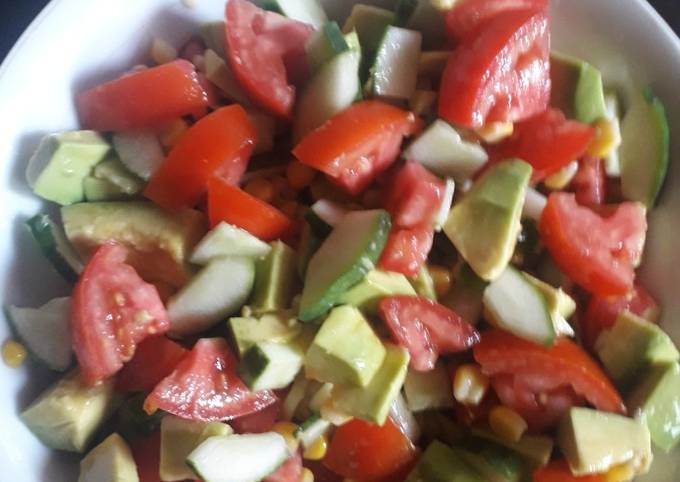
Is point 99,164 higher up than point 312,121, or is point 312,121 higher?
point 312,121

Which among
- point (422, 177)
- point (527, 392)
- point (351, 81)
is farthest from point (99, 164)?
point (527, 392)

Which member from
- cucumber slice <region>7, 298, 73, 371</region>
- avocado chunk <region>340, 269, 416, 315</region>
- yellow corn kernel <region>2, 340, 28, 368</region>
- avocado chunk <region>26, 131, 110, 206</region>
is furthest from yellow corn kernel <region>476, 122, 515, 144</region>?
yellow corn kernel <region>2, 340, 28, 368</region>

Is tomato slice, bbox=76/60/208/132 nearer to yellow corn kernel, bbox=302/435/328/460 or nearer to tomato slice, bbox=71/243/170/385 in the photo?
tomato slice, bbox=71/243/170/385

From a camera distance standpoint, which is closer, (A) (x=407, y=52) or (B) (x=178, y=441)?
(B) (x=178, y=441)

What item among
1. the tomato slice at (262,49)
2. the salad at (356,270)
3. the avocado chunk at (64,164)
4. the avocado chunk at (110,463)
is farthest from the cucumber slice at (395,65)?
the avocado chunk at (110,463)

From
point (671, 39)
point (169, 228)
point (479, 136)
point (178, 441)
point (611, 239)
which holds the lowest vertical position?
point (178, 441)

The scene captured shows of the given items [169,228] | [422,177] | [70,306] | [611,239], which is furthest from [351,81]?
[70,306]

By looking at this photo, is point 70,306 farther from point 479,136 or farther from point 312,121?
point 479,136

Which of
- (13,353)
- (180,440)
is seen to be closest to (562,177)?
(180,440)
